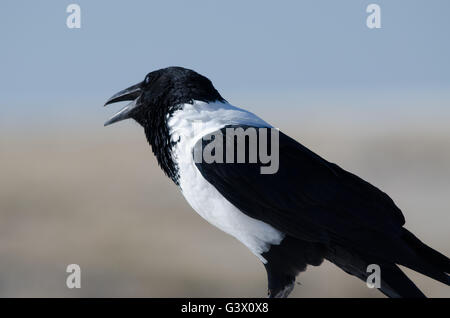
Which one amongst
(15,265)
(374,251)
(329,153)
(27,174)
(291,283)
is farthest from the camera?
(329,153)

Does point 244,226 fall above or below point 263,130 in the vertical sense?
below

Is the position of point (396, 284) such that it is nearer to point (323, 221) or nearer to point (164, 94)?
point (323, 221)

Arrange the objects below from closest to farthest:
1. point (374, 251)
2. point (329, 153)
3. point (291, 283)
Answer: point (374, 251)
point (291, 283)
point (329, 153)

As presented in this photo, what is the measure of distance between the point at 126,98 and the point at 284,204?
167cm

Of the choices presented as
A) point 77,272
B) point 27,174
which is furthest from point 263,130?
point 27,174

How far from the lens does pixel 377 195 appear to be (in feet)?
17.7

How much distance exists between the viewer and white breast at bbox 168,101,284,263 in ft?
16.9

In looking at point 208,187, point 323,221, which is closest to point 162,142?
point 208,187

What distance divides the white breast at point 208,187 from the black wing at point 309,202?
2.6 inches

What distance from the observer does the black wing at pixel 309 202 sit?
5.06 m

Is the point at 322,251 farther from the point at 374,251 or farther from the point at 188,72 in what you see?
the point at 188,72

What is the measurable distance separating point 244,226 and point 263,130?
701mm

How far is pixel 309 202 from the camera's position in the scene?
17.1 ft

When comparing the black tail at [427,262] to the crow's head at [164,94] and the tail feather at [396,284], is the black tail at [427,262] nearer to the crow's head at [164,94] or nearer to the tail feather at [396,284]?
the tail feather at [396,284]
